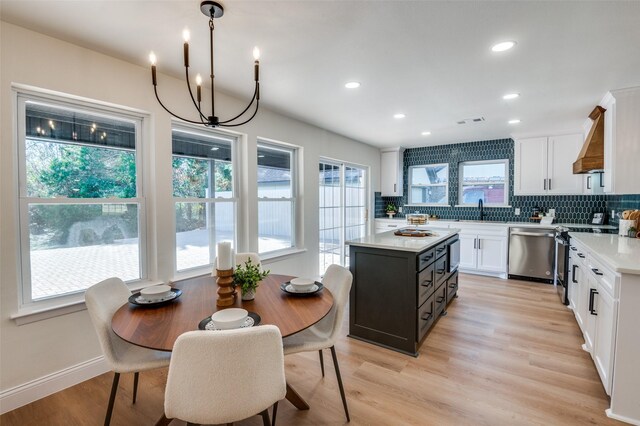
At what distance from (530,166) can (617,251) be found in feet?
10.3

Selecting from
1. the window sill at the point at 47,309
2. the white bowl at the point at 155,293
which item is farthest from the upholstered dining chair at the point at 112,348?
the window sill at the point at 47,309

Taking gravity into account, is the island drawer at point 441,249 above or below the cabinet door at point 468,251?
above

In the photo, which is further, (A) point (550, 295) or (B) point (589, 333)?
(A) point (550, 295)

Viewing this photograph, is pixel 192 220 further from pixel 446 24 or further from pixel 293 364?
pixel 446 24

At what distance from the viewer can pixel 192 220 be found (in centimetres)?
303

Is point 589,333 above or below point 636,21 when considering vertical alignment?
below

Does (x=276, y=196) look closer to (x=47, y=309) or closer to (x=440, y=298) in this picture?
(x=440, y=298)

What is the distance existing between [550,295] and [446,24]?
13.1ft

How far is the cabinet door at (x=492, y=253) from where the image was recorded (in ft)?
16.4

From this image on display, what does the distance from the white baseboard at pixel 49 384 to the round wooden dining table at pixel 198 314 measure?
99 cm

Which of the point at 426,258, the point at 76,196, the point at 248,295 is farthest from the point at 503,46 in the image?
the point at 76,196

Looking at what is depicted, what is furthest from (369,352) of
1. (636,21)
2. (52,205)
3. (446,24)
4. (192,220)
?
(636,21)

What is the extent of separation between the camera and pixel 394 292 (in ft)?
Answer: 8.60

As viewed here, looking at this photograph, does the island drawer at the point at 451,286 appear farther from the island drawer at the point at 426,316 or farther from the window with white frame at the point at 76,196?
the window with white frame at the point at 76,196
